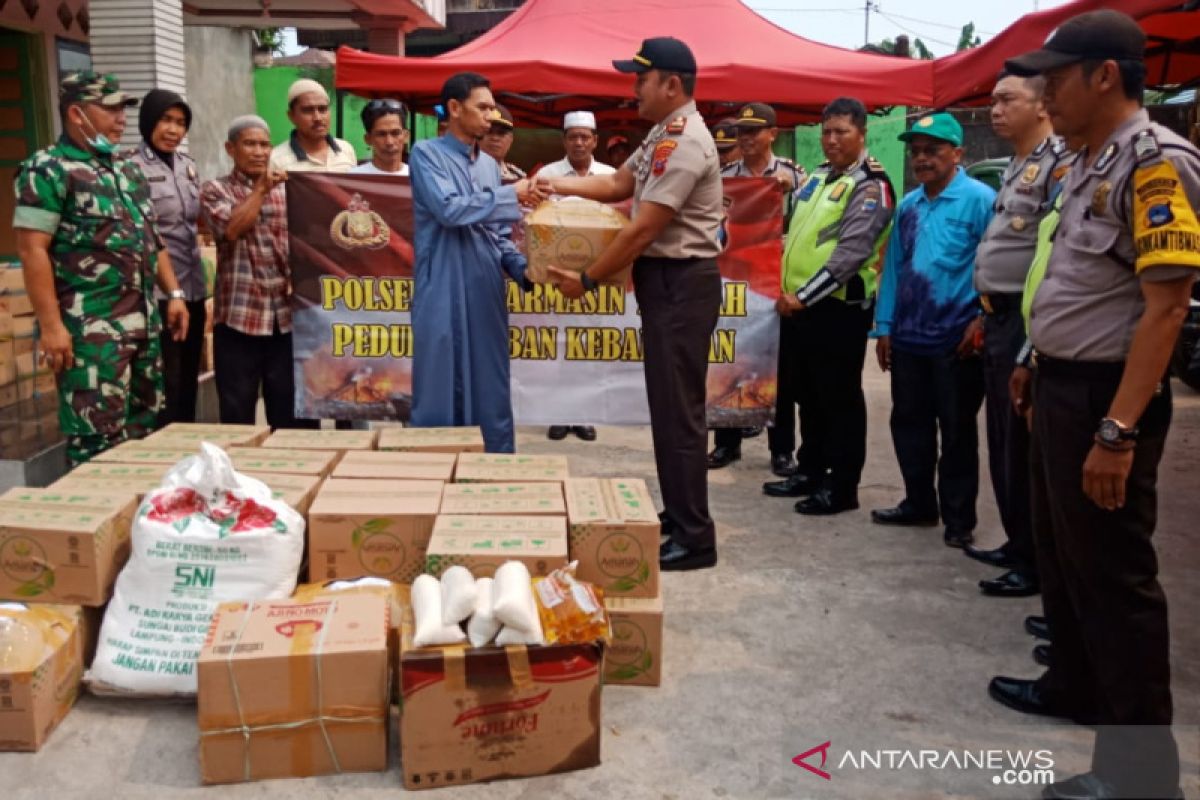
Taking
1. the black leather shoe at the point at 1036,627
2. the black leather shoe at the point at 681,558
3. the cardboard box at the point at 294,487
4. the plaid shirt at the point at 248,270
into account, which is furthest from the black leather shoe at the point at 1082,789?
the plaid shirt at the point at 248,270

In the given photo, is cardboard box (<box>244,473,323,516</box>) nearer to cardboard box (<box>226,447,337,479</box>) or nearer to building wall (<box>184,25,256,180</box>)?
cardboard box (<box>226,447,337,479</box>)

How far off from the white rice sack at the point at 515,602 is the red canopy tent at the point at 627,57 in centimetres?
499

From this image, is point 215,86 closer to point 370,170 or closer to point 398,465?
point 370,170

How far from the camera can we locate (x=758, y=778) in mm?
2689

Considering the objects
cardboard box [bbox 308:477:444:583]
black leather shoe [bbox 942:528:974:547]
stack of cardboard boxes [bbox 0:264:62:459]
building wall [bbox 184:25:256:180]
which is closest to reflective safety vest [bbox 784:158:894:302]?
black leather shoe [bbox 942:528:974:547]

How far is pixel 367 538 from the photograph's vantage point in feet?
10.5

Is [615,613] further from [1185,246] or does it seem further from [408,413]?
[408,413]

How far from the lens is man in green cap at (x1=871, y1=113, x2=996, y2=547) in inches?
173

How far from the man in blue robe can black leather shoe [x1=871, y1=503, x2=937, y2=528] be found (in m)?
1.82

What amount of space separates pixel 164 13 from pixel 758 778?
21.5 ft

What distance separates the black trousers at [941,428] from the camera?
4.49m

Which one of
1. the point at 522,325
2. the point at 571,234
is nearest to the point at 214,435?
the point at 571,234

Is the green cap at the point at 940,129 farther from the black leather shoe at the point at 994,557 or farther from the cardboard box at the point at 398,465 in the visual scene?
the cardboard box at the point at 398,465

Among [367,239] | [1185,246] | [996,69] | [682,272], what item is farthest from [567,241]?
[996,69]
